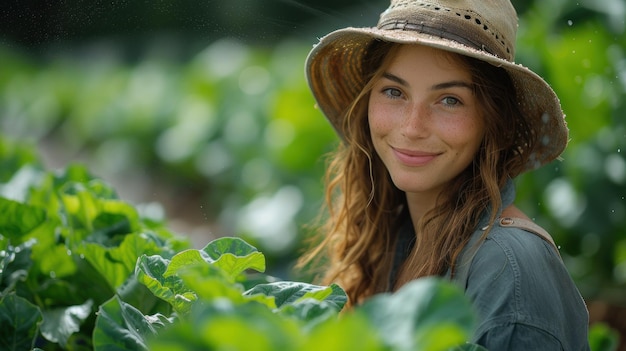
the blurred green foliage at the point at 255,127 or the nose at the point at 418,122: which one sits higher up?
the nose at the point at 418,122

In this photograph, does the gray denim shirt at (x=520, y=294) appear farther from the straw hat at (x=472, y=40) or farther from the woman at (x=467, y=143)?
the straw hat at (x=472, y=40)

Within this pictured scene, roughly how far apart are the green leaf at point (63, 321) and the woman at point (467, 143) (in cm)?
75

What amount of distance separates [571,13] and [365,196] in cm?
316

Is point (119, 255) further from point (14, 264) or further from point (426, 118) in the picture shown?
point (426, 118)

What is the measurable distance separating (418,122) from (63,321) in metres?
0.89

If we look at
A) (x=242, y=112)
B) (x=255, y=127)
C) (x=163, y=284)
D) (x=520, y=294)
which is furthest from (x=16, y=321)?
(x=242, y=112)

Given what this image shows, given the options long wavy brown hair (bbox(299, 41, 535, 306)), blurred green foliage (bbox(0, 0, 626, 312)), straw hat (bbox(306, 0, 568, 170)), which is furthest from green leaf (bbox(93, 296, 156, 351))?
blurred green foliage (bbox(0, 0, 626, 312))

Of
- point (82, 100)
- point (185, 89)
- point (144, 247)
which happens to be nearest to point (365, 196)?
point (144, 247)

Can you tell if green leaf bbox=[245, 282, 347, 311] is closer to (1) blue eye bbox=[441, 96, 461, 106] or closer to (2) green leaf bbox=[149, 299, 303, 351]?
(2) green leaf bbox=[149, 299, 303, 351]

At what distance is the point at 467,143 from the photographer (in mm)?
2018

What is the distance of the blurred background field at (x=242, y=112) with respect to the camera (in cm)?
436

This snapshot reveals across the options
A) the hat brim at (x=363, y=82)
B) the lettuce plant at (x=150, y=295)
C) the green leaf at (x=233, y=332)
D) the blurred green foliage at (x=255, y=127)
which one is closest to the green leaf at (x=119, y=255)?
the lettuce plant at (x=150, y=295)

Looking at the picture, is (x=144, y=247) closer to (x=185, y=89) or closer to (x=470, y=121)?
(x=470, y=121)

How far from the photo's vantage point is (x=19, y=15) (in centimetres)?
290
